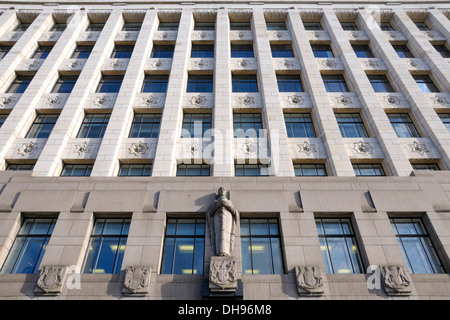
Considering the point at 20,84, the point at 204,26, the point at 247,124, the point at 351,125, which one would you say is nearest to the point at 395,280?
the point at 351,125

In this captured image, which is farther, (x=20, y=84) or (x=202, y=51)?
(x=202, y=51)

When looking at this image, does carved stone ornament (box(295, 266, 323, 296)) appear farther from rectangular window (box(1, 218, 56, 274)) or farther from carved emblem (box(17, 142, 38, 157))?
carved emblem (box(17, 142, 38, 157))

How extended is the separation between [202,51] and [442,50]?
1744 centimetres

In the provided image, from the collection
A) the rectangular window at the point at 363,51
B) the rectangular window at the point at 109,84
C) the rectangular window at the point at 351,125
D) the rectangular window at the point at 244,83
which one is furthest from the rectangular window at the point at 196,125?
the rectangular window at the point at 363,51

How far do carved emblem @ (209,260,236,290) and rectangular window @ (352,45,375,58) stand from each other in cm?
1837

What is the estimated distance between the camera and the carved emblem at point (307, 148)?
16586 mm

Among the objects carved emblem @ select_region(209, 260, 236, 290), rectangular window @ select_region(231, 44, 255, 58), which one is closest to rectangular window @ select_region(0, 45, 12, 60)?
rectangular window @ select_region(231, 44, 255, 58)

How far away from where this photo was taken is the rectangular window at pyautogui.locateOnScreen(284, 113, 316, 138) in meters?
17.8

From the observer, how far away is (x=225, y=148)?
642 inches

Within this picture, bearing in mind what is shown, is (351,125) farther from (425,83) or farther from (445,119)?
(425,83)

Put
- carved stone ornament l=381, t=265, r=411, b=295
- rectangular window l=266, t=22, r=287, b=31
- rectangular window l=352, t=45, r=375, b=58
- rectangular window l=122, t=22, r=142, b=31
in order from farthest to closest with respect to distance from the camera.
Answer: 1. rectangular window l=266, t=22, r=287, b=31
2. rectangular window l=122, t=22, r=142, b=31
3. rectangular window l=352, t=45, r=375, b=58
4. carved stone ornament l=381, t=265, r=411, b=295

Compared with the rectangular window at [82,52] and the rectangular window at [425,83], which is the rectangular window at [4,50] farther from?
the rectangular window at [425,83]

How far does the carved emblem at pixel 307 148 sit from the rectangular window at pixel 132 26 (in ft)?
53.1

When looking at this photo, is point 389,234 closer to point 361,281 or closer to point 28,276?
point 361,281
